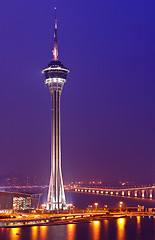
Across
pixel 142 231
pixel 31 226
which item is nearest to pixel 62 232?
pixel 31 226

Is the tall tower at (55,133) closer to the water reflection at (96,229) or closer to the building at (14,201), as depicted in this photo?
the building at (14,201)

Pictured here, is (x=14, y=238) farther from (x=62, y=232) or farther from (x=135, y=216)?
(x=135, y=216)

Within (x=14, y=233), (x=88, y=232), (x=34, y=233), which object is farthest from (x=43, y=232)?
(x=88, y=232)

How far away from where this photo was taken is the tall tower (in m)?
93.8

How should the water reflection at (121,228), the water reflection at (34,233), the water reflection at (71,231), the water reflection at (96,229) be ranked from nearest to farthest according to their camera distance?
the water reflection at (34,233)
the water reflection at (71,231)
the water reflection at (96,229)
the water reflection at (121,228)

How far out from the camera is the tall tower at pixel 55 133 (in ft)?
308

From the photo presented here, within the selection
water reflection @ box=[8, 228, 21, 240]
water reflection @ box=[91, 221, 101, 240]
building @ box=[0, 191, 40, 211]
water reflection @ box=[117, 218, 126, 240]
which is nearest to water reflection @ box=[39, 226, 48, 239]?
water reflection @ box=[8, 228, 21, 240]

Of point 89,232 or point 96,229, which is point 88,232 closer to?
point 89,232

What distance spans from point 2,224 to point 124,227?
71.4ft

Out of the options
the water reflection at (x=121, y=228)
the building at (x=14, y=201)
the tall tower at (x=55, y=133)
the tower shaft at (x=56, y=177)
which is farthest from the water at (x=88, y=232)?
the building at (x=14, y=201)

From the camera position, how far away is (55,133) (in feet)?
313

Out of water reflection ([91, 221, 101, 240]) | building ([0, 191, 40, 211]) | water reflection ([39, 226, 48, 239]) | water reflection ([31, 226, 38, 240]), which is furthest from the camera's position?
building ([0, 191, 40, 211])

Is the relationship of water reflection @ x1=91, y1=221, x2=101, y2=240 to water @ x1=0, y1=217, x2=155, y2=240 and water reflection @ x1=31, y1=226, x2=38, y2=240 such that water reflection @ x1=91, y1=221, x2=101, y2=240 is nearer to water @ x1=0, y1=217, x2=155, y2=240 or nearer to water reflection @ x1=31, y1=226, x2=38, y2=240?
water @ x1=0, y1=217, x2=155, y2=240

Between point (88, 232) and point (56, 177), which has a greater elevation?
point (56, 177)
